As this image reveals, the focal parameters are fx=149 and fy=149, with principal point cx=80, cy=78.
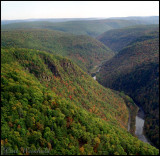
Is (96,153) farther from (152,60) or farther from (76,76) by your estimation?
(152,60)

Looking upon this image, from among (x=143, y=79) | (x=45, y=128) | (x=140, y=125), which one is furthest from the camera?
(x=143, y=79)

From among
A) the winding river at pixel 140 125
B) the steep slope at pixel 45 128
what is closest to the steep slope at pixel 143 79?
the winding river at pixel 140 125

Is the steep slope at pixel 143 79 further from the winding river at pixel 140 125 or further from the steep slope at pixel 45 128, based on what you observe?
the steep slope at pixel 45 128

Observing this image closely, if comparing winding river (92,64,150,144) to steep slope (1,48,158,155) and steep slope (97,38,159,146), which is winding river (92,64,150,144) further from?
steep slope (1,48,158,155)

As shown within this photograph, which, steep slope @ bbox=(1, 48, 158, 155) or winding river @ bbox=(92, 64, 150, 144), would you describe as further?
winding river @ bbox=(92, 64, 150, 144)

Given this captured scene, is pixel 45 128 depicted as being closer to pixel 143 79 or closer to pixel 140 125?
pixel 140 125

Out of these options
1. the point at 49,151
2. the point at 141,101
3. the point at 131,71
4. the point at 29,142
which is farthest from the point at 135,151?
the point at 131,71

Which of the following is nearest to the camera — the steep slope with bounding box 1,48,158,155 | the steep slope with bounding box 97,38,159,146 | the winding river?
the steep slope with bounding box 1,48,158,155

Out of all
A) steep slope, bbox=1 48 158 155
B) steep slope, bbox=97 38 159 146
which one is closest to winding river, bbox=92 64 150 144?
steep slope, bbox=97 38 159 146

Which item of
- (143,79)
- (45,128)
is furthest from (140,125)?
(45,128)

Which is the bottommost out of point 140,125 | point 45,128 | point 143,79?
point 140,125
